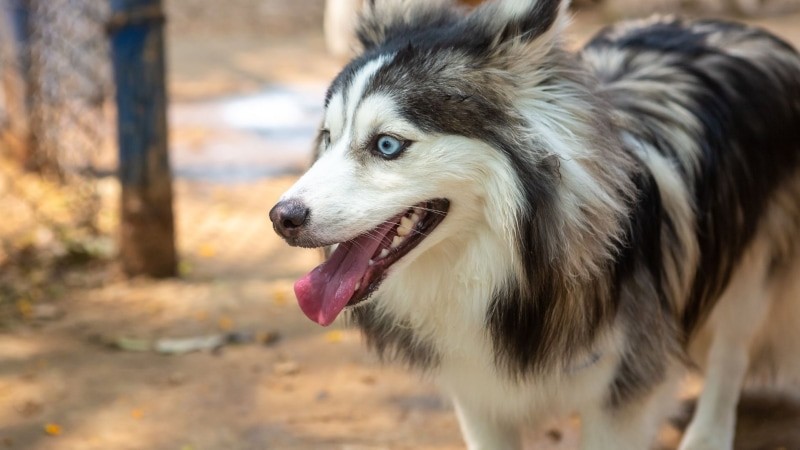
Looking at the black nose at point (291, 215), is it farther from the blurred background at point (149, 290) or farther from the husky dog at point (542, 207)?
the blurred background at point (149, 290)

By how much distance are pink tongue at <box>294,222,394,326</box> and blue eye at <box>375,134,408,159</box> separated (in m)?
0.18

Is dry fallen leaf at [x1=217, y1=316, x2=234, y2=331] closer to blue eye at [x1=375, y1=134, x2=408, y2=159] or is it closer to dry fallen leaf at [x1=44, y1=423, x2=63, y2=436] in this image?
dry fallen leaf at [x1=44, y1=423, x2=63, y2=436]

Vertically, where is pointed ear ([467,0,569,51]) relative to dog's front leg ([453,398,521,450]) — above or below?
above

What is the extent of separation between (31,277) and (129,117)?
975 mm

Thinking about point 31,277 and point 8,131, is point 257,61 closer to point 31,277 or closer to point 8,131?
point 8,131

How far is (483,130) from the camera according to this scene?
2.39 m

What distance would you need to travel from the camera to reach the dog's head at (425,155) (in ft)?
7.74

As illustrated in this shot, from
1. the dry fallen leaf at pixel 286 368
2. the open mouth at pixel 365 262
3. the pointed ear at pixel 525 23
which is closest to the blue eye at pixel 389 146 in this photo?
the open mouth at pixel 365 262

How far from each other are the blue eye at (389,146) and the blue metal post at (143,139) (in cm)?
246

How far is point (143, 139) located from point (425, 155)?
2594 millimetres

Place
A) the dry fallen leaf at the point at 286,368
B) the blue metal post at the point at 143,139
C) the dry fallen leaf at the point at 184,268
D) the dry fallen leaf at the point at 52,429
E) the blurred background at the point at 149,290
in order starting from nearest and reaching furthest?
the dry fallen leaf at the point at 52,429
the blurred background at the point at 149,290
the dry fallen leaf at the point at 286,368
the blue metal post at the point at 143,139
the dry fallen leaf at the point at 184,268

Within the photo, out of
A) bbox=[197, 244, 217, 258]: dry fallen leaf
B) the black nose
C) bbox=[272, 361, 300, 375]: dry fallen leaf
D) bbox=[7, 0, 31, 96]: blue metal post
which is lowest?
bbox=[272, 361, 300, 375]: dry fallen leaf

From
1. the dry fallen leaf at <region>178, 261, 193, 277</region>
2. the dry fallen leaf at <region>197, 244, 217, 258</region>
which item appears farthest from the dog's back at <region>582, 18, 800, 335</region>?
the dry fallen leaf at <region>197, 244, 217, 258</region>

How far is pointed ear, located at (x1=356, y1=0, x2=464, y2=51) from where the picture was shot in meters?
2.74
